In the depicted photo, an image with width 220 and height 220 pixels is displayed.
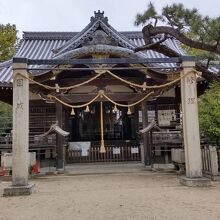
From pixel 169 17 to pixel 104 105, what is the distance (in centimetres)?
794

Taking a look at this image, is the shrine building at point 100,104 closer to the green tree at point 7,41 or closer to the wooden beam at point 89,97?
the wooden beam at point 89,97

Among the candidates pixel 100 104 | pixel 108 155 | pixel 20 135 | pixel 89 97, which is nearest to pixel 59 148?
pixel 89 97

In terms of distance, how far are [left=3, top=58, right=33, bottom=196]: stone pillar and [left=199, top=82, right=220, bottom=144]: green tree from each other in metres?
5.95

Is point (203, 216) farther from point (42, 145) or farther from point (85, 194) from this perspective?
point (42, 145)

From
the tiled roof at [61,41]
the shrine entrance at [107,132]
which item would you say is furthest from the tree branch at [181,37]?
the shrine entrance at [107,132]

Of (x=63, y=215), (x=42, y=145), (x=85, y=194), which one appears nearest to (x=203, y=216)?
(x=63, y=215)

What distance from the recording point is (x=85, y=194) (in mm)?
8469

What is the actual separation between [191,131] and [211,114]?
181 cm

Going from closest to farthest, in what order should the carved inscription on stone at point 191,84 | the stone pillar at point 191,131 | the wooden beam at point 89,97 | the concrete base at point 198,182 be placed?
the concrete base at point 198,182 → the stone pillar at point 191,131 → the carved inscription on stone at point 191,84 → the wooden beam at point 89,97

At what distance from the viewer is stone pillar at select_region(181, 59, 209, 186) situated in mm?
9406

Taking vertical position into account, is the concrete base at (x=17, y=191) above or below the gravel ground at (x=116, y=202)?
above

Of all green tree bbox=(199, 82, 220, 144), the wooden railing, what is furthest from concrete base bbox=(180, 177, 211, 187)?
the wooden railing

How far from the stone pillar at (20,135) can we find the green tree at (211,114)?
595 cm

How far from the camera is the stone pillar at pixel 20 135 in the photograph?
8.74 m
